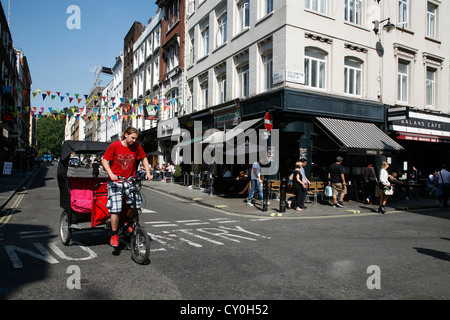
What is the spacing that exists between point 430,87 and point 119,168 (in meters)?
20.1

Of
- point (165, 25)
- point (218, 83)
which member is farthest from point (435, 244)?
point (165, 25)

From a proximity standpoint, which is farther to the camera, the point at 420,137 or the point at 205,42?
the point at 205,42

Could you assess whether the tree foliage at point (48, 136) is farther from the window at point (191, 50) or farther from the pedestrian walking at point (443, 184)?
the pedestrian walking at point (443, 184)

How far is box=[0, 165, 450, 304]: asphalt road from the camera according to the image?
376 centimetres

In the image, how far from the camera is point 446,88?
19406 millimetres

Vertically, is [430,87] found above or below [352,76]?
above

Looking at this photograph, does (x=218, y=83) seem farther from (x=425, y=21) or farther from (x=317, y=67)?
(x=425, y=21)

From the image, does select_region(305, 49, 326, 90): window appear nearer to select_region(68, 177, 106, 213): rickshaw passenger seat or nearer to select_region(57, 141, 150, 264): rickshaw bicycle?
select_region(68, 177, 106, 213): rickshaw passenger seat

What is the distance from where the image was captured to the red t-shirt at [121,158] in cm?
512

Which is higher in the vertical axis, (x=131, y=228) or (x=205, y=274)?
(x=131, y=228)

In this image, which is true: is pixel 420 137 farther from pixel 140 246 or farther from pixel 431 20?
pixel 140 246

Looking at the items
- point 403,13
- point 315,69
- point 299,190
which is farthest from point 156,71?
point 299,190

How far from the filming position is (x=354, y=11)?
16297 mm
